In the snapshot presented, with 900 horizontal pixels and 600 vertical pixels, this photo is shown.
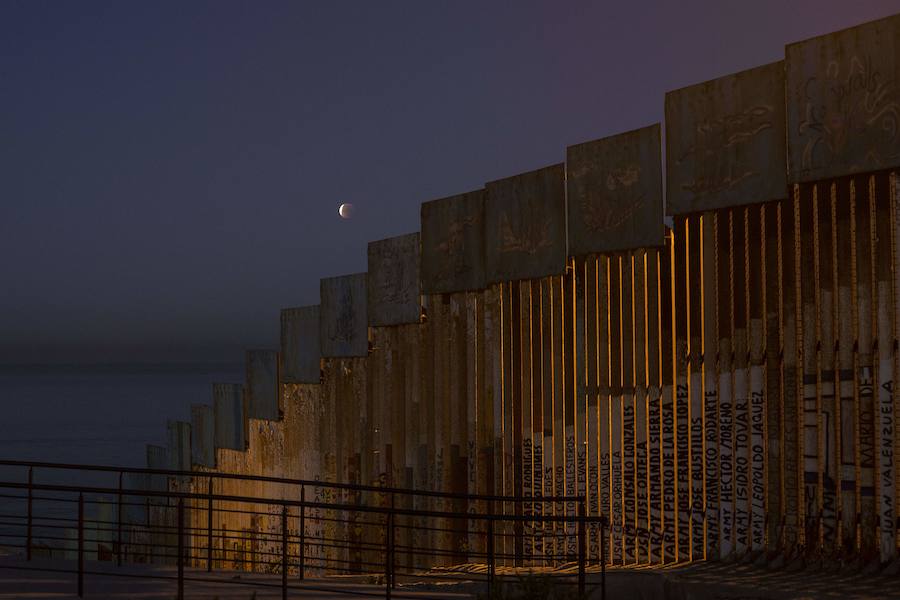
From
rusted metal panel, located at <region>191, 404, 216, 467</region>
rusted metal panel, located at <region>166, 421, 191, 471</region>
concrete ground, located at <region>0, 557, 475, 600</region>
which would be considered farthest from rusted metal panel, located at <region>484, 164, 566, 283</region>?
rusted metal panel, located at <region>166, 421, 191, 471</region>

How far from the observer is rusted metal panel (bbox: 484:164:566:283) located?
13961mm

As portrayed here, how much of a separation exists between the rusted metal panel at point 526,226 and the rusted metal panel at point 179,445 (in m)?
12.2

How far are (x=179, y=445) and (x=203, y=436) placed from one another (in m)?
1.57

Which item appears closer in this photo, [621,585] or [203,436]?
[621,585]

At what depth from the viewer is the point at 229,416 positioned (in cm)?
2277

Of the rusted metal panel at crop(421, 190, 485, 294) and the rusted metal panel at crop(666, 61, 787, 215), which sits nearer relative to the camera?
the rusted metal panel at crop(666, 61, 787, 215)

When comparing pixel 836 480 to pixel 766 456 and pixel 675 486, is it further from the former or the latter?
pixel 675 486

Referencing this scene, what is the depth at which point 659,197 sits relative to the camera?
1233cm

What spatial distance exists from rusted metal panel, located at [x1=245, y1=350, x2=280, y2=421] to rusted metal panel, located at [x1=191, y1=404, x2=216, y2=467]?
2076 mm

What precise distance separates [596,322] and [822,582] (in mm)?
4597

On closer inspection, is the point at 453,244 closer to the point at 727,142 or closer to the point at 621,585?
the point at 727,142

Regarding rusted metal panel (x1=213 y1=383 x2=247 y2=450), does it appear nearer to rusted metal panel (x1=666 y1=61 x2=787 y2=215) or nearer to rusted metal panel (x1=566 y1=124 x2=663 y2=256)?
rusted metal panel (x1=566 y1=124 x2=663 y2=256)

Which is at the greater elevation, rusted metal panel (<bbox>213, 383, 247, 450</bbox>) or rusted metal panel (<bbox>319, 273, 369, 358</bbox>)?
rusted metal panel (<bbox>319, 273, 369, 358</bbox>)

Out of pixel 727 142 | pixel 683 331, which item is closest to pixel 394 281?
pixel 683 331
